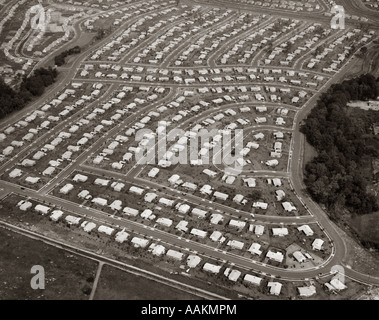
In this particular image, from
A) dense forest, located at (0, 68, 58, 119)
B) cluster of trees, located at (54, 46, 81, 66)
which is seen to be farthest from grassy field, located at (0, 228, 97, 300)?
cluster of trees, located at (54, 46, 81, 66)

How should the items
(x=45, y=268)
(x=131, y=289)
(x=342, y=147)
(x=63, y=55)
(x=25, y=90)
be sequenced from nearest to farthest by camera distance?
(x=131, y=289) < (x=45, y=268) < (x=342, y=147) < (x=25, y=90) < (x=63, y=55)

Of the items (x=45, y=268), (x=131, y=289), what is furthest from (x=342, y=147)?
(x=45, y=268)

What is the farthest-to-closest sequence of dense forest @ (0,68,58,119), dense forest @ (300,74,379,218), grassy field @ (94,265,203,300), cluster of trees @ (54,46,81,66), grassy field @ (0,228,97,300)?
cluster of trees @ (54,46,81,66) < dense forest @ (0,68,58,119) < dense forest @ (300,74,379,218) < grassy field @ (0,228,97,300) < grassy field @ (94,265,203,300)

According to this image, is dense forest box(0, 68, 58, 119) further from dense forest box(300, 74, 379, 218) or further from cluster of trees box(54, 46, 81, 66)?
dense forest box(300, 74, 379, 218)

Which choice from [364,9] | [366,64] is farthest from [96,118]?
[364,9]

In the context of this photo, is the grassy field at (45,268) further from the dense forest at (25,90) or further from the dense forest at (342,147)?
the dense forest at (342,147)

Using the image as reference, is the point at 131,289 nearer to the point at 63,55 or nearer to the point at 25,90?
the point at 25,90
